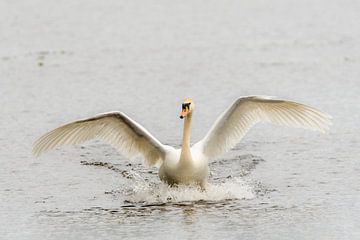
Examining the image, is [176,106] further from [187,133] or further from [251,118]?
[187,133]

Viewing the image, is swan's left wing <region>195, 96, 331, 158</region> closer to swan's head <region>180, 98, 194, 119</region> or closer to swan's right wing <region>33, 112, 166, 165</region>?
swan's head <region>180, 98, 194, 119</region>

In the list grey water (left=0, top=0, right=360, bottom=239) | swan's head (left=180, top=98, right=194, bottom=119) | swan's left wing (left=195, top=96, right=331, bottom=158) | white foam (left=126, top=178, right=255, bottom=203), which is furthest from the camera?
swan's left wing (left=195, top=96, right=331, bottom=158)

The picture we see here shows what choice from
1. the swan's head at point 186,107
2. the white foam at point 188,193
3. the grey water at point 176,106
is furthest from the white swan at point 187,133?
the grey water at point 176,106

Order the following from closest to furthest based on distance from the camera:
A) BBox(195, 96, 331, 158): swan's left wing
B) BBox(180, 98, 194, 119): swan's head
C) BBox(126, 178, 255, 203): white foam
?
BBox(126, 178, 255, 203): white foam → BBox(180, 98, 194, 119): swan's head → BBox(195, 96, 331, 158): swan's left wing

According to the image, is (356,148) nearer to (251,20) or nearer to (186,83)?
(186,83)

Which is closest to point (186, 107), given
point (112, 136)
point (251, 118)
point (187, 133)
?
point (187, 133)

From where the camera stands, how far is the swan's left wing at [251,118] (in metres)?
12.4

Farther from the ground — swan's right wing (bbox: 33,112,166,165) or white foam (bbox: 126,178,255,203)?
swan's right wing (bbox: 33,112,166,165)

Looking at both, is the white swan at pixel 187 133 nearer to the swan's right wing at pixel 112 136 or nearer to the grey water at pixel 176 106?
the swan's right wing at pixel 112 136

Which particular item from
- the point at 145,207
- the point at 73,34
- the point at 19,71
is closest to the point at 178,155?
the point at 145,207

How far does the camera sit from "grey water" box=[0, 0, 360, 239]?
11086 mm

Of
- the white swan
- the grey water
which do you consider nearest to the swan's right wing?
the white swan

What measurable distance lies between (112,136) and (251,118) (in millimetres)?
1695

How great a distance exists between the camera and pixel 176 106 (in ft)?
57.1
